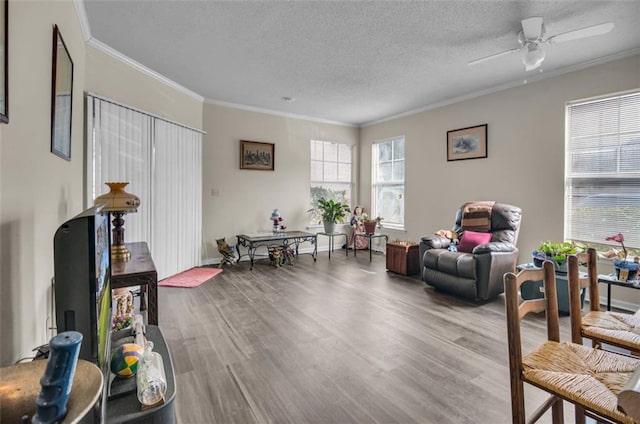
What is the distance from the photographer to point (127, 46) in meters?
3.18

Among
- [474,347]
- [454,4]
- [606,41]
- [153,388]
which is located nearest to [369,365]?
[474,347]

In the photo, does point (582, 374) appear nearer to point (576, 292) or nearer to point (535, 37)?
point (576, 292)

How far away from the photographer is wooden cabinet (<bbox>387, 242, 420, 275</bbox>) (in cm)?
446

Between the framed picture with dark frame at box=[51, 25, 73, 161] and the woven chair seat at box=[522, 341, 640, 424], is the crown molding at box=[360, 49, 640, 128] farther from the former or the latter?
the framed picture with dark frame at box=[51, 25, 73, 161]

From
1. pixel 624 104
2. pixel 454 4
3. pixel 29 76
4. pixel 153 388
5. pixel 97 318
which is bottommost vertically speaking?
pixel 153 388

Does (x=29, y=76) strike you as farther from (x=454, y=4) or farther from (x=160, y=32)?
(x=454, y=4)

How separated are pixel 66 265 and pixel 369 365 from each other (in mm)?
1854

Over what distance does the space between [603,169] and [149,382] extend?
14.7 ft

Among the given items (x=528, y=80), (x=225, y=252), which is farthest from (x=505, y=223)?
(x=225, y=252)

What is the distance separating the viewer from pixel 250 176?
5426 mm

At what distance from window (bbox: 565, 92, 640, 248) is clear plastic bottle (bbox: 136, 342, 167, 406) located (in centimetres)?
434

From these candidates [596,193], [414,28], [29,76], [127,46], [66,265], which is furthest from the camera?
[596,193]

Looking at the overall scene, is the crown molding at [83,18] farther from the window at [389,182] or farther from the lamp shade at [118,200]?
the window at [389,182]

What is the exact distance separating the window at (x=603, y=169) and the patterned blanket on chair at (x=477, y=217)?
2.72 ft
